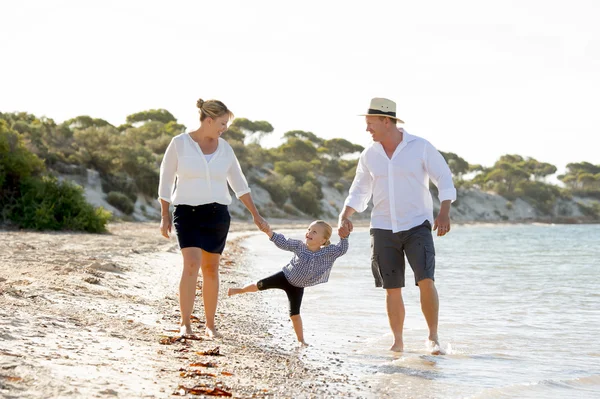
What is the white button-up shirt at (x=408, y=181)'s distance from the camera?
Answer: 545 cm

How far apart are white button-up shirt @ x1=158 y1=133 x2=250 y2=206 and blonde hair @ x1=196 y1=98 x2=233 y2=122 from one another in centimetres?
20

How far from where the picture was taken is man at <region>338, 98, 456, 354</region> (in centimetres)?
545

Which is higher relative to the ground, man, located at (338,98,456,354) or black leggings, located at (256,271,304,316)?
man, located at (338,98,456,354)

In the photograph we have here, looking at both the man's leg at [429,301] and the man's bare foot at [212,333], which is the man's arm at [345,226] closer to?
the man's leg at [429,301]

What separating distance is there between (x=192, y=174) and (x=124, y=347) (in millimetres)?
1393

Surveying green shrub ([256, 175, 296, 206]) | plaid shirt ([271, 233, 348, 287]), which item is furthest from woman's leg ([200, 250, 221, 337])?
green shrub ([256, 175, 296, 206])

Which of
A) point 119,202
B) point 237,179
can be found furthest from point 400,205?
point 119,202

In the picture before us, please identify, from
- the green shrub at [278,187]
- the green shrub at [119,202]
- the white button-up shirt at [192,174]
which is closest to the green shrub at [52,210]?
the green shrub at [119,202]

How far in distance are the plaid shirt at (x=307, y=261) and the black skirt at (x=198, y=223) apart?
0.47 meters

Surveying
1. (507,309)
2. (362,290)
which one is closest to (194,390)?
(507,309)

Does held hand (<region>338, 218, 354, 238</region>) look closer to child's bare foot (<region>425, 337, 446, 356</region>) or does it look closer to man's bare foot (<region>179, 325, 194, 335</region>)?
child's bare foot (<region>425, 337, 446, 356</region>)

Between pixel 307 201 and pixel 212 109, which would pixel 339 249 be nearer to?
pixel 212 109

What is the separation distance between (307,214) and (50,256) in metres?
34.0

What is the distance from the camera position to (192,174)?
210 inches
